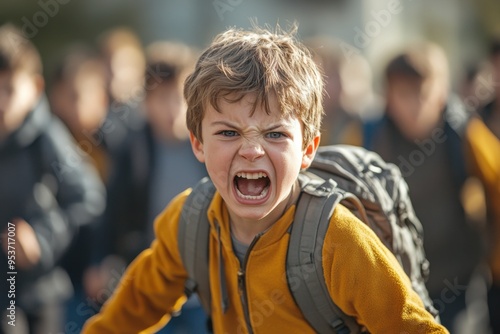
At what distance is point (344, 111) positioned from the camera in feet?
24.3

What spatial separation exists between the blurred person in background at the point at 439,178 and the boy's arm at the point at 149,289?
2.69m

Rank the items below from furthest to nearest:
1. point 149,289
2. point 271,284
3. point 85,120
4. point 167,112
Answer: point 85,120, point 167,112, point 149,289, point 271,284

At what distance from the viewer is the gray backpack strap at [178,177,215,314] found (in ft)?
11.0

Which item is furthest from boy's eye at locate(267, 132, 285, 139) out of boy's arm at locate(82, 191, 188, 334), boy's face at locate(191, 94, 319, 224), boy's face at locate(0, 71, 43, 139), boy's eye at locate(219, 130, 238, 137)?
boy's face at locate(0, 71, 43, 139)

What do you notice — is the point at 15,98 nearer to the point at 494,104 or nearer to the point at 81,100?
the point at 81,100

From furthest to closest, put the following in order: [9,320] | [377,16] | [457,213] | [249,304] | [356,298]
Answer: [377,16]
[457,213]
[9,320]
[249,304]
[356,298]

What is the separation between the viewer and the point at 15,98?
5773mm

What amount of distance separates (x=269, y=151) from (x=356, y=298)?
56cm

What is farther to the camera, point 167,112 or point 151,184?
point 167,112

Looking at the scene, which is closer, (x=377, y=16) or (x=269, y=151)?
(x=269, y=151)

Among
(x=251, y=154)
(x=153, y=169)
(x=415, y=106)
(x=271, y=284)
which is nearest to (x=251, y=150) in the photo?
(x=251, y=154)

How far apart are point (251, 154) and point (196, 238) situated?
50 centimetres

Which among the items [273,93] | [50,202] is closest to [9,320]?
[50,202]

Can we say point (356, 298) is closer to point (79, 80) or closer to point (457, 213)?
point (457, 213)
